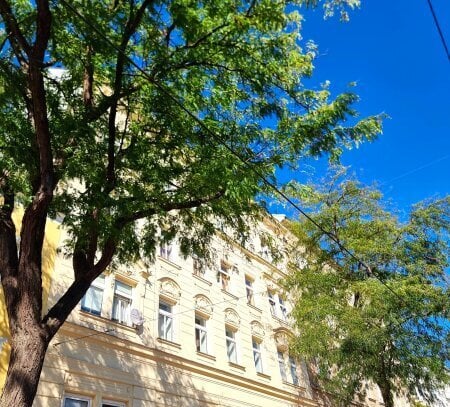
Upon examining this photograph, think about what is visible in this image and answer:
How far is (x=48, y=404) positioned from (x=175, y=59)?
7.56 meters

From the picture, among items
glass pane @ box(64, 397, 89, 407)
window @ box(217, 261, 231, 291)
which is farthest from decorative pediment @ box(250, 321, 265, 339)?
glass pane @ box(64, 397, 89, 407)

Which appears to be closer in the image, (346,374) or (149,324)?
(149,324)

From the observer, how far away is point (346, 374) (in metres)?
15.3

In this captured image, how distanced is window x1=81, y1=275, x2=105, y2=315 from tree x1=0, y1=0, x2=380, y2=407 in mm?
4133

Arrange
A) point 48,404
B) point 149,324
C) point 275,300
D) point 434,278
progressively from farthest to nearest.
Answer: point 275,300 → point 434,278 → point 149,324 → point 48,404

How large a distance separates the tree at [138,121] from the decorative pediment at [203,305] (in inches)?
293

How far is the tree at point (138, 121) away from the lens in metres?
6.36

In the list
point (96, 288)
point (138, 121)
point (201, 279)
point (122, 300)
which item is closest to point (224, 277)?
point (201, 279)

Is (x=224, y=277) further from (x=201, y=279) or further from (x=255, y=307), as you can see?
(x=201, y=279)

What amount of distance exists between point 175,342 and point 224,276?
16.7 feet

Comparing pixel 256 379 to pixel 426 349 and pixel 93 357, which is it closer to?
pixel 426 349

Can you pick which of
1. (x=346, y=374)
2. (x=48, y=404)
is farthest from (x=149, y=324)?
(x=346, y=374)

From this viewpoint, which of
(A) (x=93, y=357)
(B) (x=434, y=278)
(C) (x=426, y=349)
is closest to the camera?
(A) (x=93, y=357)

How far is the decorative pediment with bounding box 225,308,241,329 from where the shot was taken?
16.6 metres
